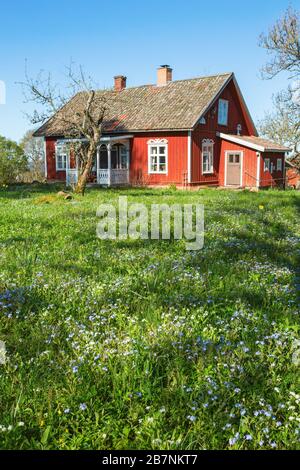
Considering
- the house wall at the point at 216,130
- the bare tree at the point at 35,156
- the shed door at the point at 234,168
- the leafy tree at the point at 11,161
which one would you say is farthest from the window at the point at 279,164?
the bare tree at the point at 35,156

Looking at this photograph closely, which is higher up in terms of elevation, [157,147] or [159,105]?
[159,105]

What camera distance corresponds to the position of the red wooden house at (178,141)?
1126 inches

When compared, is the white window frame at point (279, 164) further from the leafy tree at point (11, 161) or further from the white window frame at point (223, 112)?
the leafy tree at point (11, 161)

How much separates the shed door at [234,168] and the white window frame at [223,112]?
8.58 ft

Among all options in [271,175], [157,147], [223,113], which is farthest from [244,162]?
[157,147]

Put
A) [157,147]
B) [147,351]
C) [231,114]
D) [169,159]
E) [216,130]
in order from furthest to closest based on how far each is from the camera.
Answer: [231,114]
[216,130]
[157,147]
[169,159]
[147,351]

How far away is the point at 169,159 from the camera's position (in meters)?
28.9

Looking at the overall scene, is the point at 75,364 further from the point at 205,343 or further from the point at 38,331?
the point at 205,343

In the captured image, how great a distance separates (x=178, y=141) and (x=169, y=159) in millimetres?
1356

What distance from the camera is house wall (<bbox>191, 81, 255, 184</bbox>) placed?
94.7 ft

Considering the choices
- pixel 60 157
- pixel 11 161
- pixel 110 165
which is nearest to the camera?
pixel 110 165

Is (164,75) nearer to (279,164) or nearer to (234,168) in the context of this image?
(234,168)

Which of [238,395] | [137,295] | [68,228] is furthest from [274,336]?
[68,228]

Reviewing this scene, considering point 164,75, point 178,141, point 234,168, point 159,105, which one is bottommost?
point 234,168
